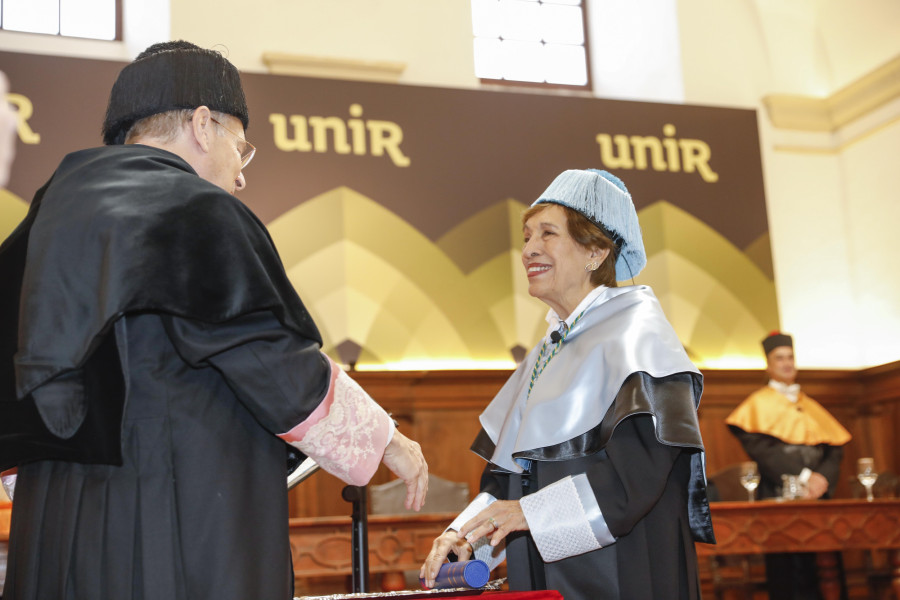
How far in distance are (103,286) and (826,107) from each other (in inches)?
363

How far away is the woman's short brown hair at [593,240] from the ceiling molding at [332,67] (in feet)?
19.2

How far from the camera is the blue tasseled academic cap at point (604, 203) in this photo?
2.82 metres

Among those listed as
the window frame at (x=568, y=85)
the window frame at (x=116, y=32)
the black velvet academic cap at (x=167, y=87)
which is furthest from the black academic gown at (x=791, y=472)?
the window frame at (x=116, y=32)

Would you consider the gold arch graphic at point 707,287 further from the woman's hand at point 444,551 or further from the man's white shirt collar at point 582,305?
the woman's hand at point 444,551

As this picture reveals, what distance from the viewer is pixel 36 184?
7406 mm

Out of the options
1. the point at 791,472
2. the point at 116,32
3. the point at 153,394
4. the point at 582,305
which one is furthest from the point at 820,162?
the point at 153,394

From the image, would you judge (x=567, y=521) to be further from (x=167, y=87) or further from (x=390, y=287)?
(x=390, y=287)

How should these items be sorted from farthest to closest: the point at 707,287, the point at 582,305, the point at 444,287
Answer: the point at 707,287 → the point at 444,287 → the point at 582,305

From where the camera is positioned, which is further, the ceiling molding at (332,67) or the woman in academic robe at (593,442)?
the ceiling molding at (332,67)

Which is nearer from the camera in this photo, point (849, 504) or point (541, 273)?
point (541, 273)

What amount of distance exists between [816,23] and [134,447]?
31.6ft

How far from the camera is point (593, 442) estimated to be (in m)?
2.43

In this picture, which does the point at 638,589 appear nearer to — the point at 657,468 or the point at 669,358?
the point at 657,468

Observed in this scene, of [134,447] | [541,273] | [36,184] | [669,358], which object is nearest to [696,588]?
[669,358]
